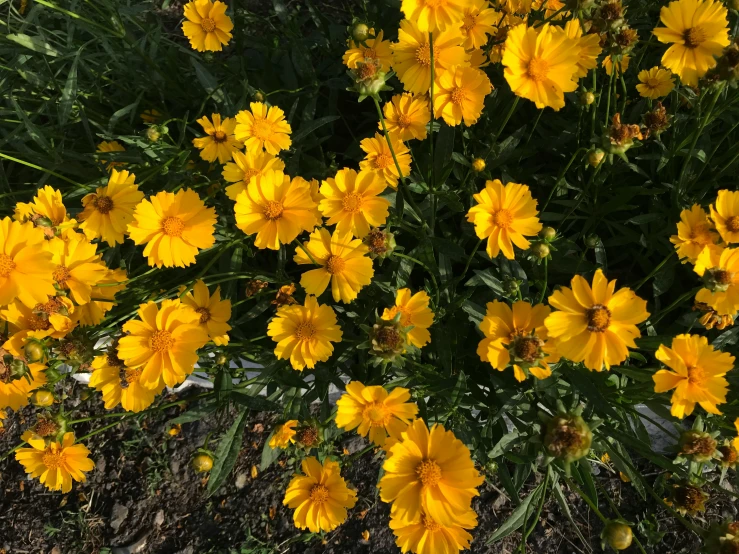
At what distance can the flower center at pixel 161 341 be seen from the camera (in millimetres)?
1364

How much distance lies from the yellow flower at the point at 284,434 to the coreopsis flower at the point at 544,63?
1.12 m

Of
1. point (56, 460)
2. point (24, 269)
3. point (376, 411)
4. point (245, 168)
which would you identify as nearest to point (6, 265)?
point (24, 269)

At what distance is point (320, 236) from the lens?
1.46m

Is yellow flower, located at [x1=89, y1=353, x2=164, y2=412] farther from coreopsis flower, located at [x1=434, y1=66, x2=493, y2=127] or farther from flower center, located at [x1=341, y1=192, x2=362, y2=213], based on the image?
coreopsis flower, located at [x1=434, y1=66, x2=493, y2=127]

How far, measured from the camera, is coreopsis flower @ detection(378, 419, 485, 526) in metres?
1.17

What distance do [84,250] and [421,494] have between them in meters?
1.07

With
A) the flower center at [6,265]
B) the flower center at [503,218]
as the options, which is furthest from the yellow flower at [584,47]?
the flower center at [6,265]

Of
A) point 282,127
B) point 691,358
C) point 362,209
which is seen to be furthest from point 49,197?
point 691,358

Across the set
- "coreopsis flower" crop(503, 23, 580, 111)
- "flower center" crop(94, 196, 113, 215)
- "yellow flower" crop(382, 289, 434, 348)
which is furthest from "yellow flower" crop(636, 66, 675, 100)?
"flower center" crop(94, 196, 113, 215)

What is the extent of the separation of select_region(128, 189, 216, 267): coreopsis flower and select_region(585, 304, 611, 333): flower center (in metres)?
0.96

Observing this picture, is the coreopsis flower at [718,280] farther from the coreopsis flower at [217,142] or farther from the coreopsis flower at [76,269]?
the coreopsis flower at [76,269]

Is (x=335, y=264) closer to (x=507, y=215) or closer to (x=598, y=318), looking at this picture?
(x=507, y=215)

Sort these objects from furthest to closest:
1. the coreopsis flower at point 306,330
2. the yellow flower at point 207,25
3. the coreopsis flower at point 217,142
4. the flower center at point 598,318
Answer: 1. the yellow flower at point 207,25
2. the coreopsis flower at point 217,142
3. the coreopsis flower at point 306,330
4. the flower center at point 598,318

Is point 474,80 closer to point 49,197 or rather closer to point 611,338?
point 611,338
